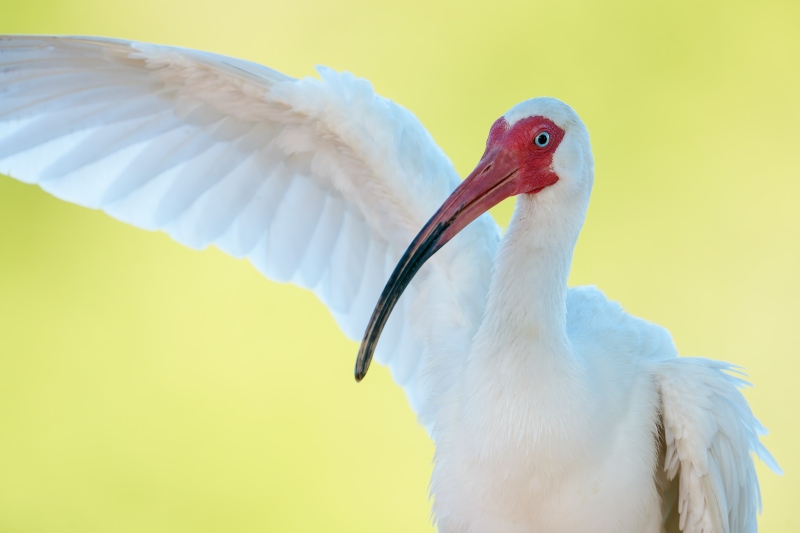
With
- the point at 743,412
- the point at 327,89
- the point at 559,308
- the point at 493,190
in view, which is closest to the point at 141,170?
the point at 327,89

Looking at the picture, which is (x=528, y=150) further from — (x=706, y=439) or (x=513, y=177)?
(x=706, y=439)

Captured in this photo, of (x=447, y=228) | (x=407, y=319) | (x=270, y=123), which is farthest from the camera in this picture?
(x=407, y=319)

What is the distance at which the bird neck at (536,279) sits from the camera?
5.97 ft

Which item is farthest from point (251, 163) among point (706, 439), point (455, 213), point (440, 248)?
point (706, 439)

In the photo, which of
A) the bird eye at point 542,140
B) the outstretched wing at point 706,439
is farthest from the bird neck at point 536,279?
the outstretched wing at point 706,439

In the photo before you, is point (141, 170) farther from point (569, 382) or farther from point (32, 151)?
point (569, 382)

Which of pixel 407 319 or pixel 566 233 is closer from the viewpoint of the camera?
pixel 566 233

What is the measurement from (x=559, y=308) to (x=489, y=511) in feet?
1.42

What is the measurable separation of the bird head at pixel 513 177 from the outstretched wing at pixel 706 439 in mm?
450

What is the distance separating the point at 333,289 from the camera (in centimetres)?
253

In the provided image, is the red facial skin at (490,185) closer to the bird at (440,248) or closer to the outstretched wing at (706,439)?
the bird at (440,248)

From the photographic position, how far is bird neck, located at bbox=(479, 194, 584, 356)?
182 centimetres

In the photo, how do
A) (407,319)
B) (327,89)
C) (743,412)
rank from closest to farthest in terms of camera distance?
1. (743,412)
2. (327,89)
3. (407,319)

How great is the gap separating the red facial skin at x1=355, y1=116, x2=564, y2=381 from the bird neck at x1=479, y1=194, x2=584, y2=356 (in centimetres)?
6
